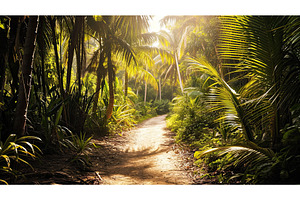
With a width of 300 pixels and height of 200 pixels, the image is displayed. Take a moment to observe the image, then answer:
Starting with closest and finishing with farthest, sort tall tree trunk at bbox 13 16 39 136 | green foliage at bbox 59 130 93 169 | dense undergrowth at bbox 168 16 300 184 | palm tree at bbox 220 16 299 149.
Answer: dense undergrowth at bbox 168 16 300 184 < palm tree at bbox 220 16 299 149 < tall tree trunk at bbox 13 16 39 136 < green foliage at bbox 59 130 93 169

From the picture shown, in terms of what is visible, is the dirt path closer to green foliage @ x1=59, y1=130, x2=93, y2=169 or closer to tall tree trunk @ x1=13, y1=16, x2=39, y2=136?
green foliage @ x1=59, y1=130, x2=93, y2=169

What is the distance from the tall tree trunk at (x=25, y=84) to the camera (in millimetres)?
2344

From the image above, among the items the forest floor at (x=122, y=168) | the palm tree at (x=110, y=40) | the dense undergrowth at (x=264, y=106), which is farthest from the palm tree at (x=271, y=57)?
the palm tree at (x=110, y=40)

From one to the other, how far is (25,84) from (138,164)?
7.10ft

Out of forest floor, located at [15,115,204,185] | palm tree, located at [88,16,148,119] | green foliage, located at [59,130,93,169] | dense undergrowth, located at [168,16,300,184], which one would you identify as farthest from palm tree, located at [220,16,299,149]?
palm tree, located at [88,16,148,119]

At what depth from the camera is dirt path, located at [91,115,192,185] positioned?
105 inches

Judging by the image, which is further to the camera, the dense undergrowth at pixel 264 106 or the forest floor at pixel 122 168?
the forest floor at pixel 122 168

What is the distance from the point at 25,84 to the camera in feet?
7.85

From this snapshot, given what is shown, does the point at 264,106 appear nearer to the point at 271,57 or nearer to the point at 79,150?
the point at 271,57

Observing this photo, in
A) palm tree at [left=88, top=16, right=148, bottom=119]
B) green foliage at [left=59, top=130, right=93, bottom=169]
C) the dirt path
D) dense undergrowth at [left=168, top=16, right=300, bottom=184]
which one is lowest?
the dirt path

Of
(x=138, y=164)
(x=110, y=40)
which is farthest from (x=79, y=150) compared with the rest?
(x=110, y=40)

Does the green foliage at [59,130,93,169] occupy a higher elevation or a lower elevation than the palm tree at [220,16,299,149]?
lower

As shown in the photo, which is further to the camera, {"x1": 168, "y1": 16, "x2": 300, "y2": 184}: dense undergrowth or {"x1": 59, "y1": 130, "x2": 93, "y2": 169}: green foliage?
{"x1": 59, "y1": 130, "x2": 93, "y2": 169}: green foliage

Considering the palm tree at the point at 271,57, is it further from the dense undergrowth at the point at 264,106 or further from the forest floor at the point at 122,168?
the forest floor at the point at 122,168
